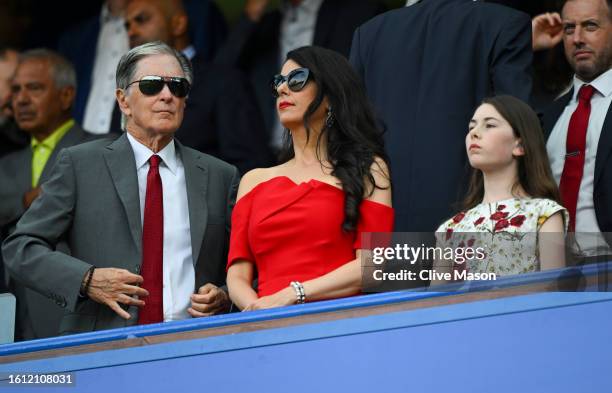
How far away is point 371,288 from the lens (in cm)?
441

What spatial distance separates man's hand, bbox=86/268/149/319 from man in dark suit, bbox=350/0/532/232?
1110 mm

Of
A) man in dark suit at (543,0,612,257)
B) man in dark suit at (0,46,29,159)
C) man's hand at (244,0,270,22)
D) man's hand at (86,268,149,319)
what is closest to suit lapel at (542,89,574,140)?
man in dark suit at (543,0,612,257)

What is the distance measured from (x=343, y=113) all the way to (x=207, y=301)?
2.67 feet

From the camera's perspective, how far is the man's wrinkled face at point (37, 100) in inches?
272

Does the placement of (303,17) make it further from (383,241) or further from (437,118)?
(383,241)

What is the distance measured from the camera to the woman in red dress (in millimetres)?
4480

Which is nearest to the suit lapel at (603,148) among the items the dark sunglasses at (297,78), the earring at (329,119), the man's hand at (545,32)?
the man's hand at (545,32)

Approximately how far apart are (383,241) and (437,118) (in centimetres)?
86

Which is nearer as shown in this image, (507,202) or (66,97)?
(507,202)

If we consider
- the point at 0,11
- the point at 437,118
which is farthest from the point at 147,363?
the point at 0,11

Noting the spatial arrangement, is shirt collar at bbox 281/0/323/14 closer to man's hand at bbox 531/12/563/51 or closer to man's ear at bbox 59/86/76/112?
man's ear at bbox 59/86/76/112

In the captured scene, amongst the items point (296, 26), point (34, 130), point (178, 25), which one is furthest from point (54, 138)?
point (296, 26)

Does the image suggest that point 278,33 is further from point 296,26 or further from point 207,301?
point 207,301

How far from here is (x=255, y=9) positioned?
779cm
